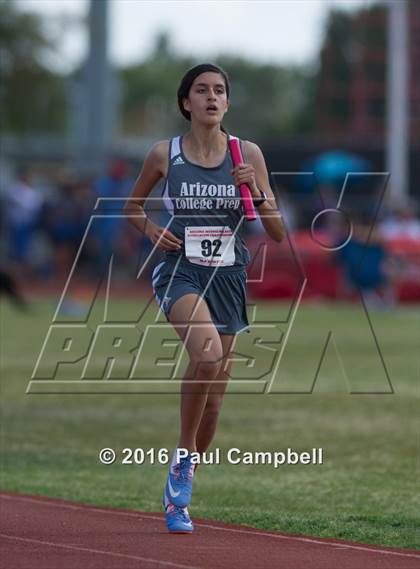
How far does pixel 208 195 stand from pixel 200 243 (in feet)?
0.83

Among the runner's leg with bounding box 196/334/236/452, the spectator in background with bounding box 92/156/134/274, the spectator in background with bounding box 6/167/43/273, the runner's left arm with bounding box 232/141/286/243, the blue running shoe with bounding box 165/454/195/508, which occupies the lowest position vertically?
the spectator in background with bounding box 6/167/43/273

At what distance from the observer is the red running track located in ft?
22.8

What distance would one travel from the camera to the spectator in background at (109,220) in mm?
27266

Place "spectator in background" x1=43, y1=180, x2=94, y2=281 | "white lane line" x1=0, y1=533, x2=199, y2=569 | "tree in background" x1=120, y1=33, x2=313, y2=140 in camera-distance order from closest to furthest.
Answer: "white lane line" x1=0, y1=533, x2=199, y2=569, "spectator in background" x1=43, y1=180, x2=94, y2=281, "tree in background" x1=120, y1=33, x2=313, y2=140

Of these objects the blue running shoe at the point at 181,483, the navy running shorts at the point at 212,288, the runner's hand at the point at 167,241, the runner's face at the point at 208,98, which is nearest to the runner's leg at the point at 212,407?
the navy running shorts at the point at 212,288

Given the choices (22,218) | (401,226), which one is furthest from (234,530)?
(22,218)

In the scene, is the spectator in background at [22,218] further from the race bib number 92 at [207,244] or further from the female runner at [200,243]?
the race bib number 92 at [207,244]

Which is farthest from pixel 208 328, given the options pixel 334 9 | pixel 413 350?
pixel 334 9

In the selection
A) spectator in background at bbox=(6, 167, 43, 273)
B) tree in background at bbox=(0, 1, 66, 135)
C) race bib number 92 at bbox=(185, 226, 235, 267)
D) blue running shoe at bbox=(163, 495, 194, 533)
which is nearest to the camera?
blue running shoe at bbox=(163, 495, 194, 533)

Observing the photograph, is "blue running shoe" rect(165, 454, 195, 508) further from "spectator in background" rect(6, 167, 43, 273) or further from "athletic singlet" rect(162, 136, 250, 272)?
"spectator in background" rect(6, 167, 43, 273)

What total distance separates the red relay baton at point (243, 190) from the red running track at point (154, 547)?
1.65 meters

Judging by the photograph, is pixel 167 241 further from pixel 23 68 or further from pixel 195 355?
pixel 23 68

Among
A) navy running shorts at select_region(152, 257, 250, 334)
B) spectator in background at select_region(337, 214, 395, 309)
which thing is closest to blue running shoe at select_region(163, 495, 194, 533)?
navy running shorts at select_region(152, 257, 250, 334)

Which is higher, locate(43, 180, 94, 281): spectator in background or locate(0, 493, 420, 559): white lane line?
locate(0, 493, 420, 559): white lane line
